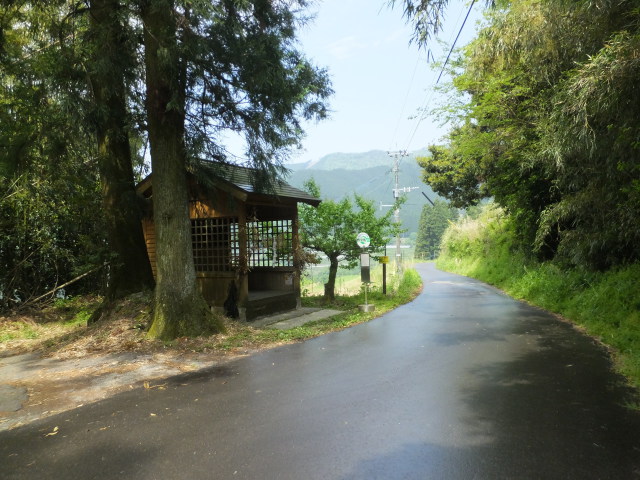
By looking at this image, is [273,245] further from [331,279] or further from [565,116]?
[565,116]

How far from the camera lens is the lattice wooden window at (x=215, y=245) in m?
9.95

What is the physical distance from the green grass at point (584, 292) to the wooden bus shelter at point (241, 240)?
21.5 ft

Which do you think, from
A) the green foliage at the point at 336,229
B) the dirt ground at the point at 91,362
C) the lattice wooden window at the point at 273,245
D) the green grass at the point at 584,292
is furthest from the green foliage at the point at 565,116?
the dirt ground at the point at 91,362

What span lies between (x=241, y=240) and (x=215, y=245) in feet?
7.04

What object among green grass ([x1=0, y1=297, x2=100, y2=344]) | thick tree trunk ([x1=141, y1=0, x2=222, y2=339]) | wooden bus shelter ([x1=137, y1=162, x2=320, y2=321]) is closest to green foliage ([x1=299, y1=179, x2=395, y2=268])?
wooden bus shelter ([x1=137, y1=162, x2=320, y2=321])

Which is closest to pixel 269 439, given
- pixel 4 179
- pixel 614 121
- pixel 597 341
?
pixel 614 121

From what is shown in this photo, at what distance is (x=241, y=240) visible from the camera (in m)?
9.51

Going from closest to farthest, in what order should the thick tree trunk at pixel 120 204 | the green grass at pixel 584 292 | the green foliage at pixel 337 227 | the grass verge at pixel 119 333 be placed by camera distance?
the green grass at pixel 584 292, the grass verge at pixel 119 333, the thick tree trunk at pixel 120 204, the green foliage at pixel 337 227

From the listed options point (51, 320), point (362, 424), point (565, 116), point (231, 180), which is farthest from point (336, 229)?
point (362, 424)

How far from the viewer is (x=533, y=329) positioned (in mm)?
8117

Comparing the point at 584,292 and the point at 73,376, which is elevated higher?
the point at 584,292

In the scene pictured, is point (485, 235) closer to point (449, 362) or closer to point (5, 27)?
point (449, 362)

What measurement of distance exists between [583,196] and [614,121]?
3125mm

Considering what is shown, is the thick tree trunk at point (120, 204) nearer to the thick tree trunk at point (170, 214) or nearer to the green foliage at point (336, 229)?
the thick tree trunk at point (170, 214)
